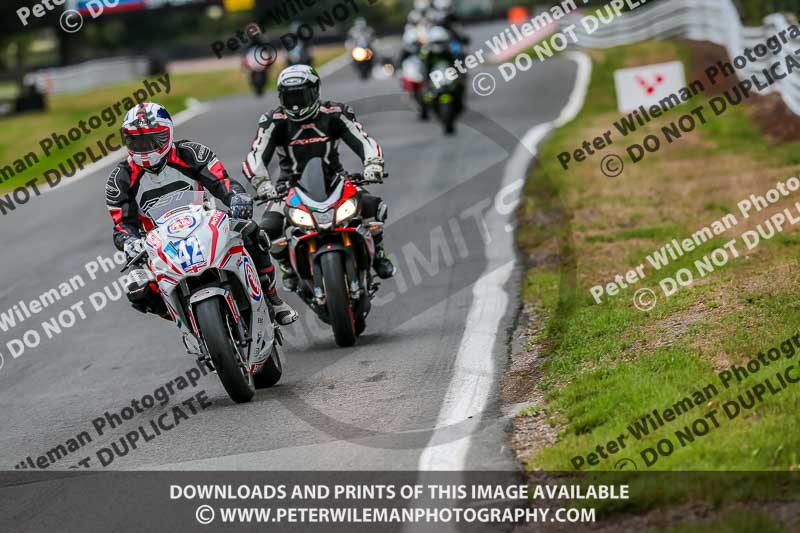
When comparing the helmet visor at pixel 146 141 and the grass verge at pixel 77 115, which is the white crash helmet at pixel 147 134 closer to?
the helmet visor at pixel 146 141

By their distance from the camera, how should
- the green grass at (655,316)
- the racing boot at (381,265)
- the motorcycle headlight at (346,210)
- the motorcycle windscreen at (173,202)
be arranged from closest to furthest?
the green grass at (655,316) → the motorcycle windscreen at (173,202) → the motorcycle headlight at (346,210) → the racing boot at (381,265)

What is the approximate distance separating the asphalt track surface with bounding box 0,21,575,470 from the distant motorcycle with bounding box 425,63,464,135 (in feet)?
7.14

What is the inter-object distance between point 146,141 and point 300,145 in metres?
1.77

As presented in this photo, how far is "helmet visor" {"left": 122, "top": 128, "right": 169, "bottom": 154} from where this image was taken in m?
8.05

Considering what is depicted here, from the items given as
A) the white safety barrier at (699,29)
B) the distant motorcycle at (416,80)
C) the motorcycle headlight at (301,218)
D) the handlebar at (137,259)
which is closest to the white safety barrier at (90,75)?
the white safety barrier at (699,29)

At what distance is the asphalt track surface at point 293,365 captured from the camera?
22.9 ft

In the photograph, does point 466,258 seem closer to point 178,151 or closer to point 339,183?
point 339,183

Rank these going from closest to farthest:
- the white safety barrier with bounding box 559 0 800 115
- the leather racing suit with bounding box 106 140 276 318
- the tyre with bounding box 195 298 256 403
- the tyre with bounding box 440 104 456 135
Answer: the tyre with bounding box 195 298 256 403 < the leather racing suit with bounding box 106 140 276 318 < the white safety barrier with bounding box 559 0 800 115 < the tyre with bounding box 440 104 456 135

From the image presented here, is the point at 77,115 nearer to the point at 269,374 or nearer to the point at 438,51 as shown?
the point at 438,51

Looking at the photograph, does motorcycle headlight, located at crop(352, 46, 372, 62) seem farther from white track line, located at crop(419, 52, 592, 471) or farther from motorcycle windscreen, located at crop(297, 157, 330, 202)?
motorcycle windscreen, located at crop(297, 157, 330, 202)

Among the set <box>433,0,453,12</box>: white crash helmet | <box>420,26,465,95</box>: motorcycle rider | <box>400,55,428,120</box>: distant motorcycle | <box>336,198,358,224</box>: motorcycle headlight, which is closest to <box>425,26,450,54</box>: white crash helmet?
<box>420,26,465,95</box>: motorcycle rider

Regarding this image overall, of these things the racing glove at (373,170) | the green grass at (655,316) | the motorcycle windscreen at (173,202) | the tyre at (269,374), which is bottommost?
the green grass at (655,316)

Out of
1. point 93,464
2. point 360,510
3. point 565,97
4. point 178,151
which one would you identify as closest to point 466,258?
point 178,151

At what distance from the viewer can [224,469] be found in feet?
21.9
